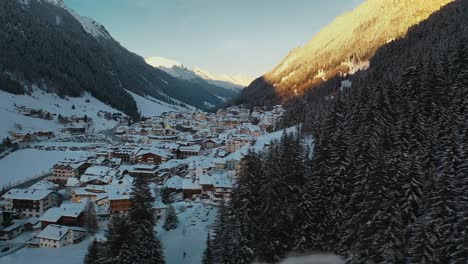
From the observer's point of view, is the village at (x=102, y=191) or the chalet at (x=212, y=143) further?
the chalet at (x=212, y=143)

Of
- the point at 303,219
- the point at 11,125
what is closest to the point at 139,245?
the point at 303,219

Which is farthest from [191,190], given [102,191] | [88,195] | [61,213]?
[61,213]

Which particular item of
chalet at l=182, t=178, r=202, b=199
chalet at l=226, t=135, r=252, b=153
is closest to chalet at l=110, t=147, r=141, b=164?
chalet at l=226, t=135, r=252, b=153

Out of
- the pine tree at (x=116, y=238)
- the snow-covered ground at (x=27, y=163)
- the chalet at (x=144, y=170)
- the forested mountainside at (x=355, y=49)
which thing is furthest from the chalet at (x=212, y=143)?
the pine tree at (x=116, y=238)

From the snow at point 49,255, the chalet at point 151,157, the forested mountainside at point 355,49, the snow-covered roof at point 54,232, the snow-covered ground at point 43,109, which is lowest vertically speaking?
the snow at point 49,255

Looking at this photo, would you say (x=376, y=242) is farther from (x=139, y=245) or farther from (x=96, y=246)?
(x=96, y=246)

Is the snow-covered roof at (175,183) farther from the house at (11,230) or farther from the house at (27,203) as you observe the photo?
the house at (11,230)
